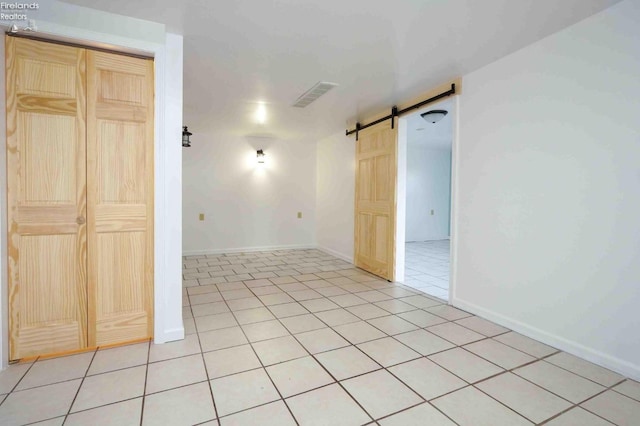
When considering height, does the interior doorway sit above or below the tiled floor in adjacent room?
above

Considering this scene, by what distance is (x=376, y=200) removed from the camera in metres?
4.68

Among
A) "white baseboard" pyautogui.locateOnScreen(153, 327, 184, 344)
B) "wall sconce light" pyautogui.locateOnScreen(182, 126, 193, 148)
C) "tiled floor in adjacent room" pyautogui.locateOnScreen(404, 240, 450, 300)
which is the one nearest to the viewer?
"white baseboard" pyautogui.locateOnScreen(153, 327, 184, 344)

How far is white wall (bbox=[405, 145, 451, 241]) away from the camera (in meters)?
8.39

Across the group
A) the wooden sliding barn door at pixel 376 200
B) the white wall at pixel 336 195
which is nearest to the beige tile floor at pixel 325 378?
the wooden sliding barn door at pixel 376 200

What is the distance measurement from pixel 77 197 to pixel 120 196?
27 cm

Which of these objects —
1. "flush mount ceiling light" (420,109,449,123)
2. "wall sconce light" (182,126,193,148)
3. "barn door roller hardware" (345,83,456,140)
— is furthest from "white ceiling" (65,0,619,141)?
"wall sconce light" (182,126,193,148)

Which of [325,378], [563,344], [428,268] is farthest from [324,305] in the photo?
[428,268]

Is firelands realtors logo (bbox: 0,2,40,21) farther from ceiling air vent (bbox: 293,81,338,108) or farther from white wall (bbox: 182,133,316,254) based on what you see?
white wall (bbox: 182,133,316,254)

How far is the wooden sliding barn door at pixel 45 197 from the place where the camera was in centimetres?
210

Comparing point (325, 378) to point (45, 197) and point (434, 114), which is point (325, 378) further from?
point (434, 114)

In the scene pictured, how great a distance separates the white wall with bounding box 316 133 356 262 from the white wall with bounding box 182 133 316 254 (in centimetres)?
37

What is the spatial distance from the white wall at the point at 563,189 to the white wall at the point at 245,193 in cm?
431

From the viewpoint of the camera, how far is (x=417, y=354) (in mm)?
2303

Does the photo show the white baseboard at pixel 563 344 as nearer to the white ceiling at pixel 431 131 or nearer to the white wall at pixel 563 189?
the white wall at pixel 563 189
